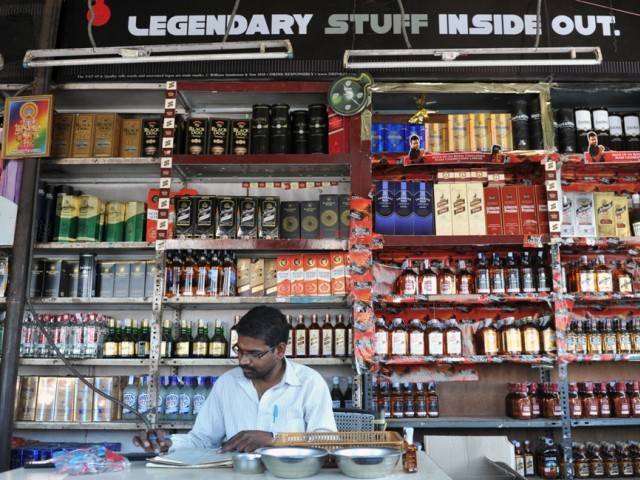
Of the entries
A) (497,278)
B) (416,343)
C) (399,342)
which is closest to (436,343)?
(416,343)

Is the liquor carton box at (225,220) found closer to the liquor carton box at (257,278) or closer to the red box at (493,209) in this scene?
the liquor carton box at (257,278)

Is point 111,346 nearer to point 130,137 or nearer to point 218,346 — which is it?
point 218,346

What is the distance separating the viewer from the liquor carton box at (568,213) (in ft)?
13.5

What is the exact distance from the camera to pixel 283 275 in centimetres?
402

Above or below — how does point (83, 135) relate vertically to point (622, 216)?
above

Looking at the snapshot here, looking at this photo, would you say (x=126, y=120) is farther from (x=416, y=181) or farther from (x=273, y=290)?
(x=416, y=181)

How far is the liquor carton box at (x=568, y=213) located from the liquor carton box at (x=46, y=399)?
3499 mm

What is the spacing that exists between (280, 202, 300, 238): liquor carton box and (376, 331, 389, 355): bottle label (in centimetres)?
85

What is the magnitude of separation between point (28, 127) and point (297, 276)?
205cm

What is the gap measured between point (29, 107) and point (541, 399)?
12.8 feet

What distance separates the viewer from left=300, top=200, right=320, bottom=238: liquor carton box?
4.10 metres

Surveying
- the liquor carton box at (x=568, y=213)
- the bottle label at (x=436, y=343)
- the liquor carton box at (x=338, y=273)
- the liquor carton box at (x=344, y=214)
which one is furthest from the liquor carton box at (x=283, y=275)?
the liquor carton box at (x=568, y=213)

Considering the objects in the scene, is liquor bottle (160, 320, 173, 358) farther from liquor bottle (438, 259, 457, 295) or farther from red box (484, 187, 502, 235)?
red box (484, 187, 502, 235)

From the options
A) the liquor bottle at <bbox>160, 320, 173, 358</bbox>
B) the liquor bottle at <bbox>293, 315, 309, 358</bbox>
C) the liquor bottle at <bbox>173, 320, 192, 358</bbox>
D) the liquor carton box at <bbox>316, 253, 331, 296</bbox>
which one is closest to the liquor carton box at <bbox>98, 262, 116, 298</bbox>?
the liquor bottle at <bbox>160, 320, 173, 358</bbox>
